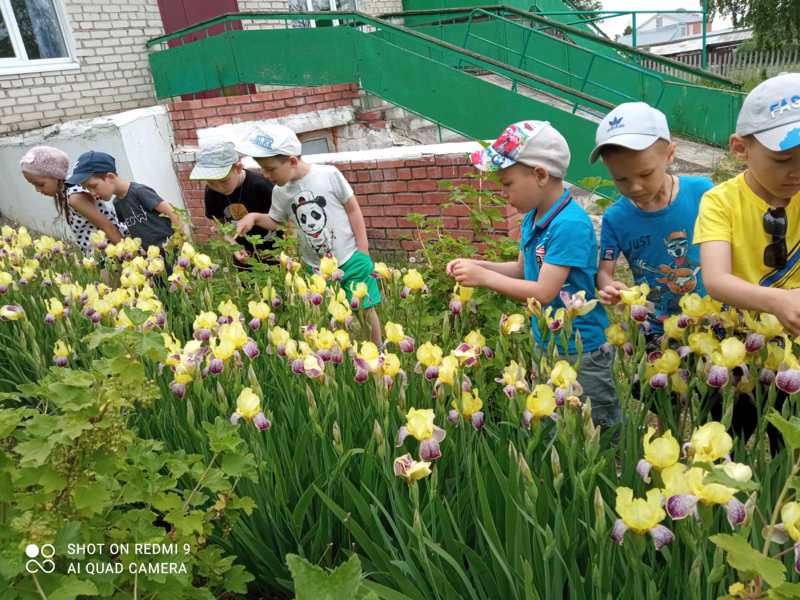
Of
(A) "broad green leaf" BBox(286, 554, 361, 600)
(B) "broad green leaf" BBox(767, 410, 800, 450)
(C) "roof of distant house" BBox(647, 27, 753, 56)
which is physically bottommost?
(C) "roof of distant house" BBox(647, 27, 753, 56)

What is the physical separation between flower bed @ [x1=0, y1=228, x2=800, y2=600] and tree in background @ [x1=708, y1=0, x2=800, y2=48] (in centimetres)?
1979

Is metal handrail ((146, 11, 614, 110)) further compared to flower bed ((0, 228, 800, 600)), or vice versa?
metal handrail ((146, 11, 614, 110))

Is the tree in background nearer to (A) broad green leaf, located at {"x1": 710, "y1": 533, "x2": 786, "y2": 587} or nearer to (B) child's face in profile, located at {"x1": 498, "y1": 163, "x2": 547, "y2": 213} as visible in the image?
(B) child's face in profile, located at {"x1": 498, "y1": 163, "x2": 547, "y2": 213}

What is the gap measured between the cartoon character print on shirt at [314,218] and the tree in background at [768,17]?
61.6ft

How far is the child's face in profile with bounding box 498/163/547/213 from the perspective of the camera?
1839mm

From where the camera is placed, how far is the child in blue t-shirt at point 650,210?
1.66 m

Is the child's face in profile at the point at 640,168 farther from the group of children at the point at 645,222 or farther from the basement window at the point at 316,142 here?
the basement window at the point at 316,142

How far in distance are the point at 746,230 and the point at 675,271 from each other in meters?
0.23

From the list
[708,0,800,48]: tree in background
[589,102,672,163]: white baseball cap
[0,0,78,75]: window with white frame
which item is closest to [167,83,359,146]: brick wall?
[0,0,78,75]: window with white frame

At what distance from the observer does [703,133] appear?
700cm

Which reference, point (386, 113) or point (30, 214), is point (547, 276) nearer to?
point (386, 113)

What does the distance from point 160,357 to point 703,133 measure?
739 centimetres

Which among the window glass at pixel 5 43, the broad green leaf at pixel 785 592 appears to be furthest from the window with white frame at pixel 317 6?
the broad green leaf at pixel 785 592

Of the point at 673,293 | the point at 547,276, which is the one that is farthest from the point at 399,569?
the point at 673,293
